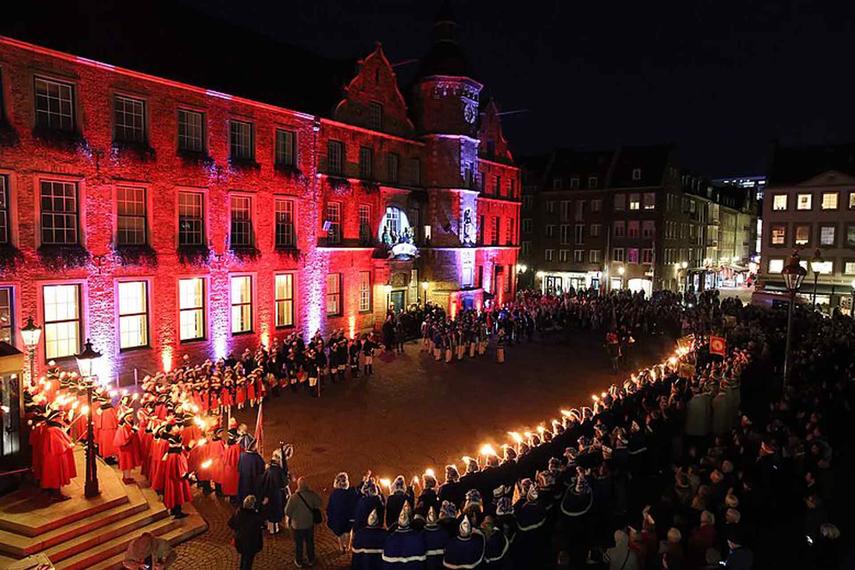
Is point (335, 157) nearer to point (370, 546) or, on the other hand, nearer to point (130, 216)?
point (130, 216)

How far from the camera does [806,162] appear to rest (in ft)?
159

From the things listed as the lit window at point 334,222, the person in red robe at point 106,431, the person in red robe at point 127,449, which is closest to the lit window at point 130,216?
the person in red robe at point 106,431

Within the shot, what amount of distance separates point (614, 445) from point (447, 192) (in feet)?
83.2

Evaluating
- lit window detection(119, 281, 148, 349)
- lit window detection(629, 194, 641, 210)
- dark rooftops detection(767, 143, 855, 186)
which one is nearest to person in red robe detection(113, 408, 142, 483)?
lit window detection(119, 281, 148, 349)

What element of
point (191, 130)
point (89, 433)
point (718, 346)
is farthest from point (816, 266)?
point (89, 433)

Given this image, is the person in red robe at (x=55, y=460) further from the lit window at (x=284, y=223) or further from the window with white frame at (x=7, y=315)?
the lit window at (x=284, y=223)

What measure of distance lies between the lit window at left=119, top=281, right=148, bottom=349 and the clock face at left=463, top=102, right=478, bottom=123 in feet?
72.1

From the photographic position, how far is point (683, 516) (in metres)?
9.98

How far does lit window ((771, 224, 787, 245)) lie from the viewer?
48344 mm

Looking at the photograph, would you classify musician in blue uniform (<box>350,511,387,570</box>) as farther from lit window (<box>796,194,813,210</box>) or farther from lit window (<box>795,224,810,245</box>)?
lit window (<box>796,194,813,210</box>)

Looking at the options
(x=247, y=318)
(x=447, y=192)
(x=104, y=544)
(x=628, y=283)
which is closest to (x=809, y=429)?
(x=104, y=544)

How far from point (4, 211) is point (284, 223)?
11.2 meters

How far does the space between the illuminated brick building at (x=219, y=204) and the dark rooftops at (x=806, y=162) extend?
28659 mm

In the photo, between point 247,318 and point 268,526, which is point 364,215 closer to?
point 247,318
